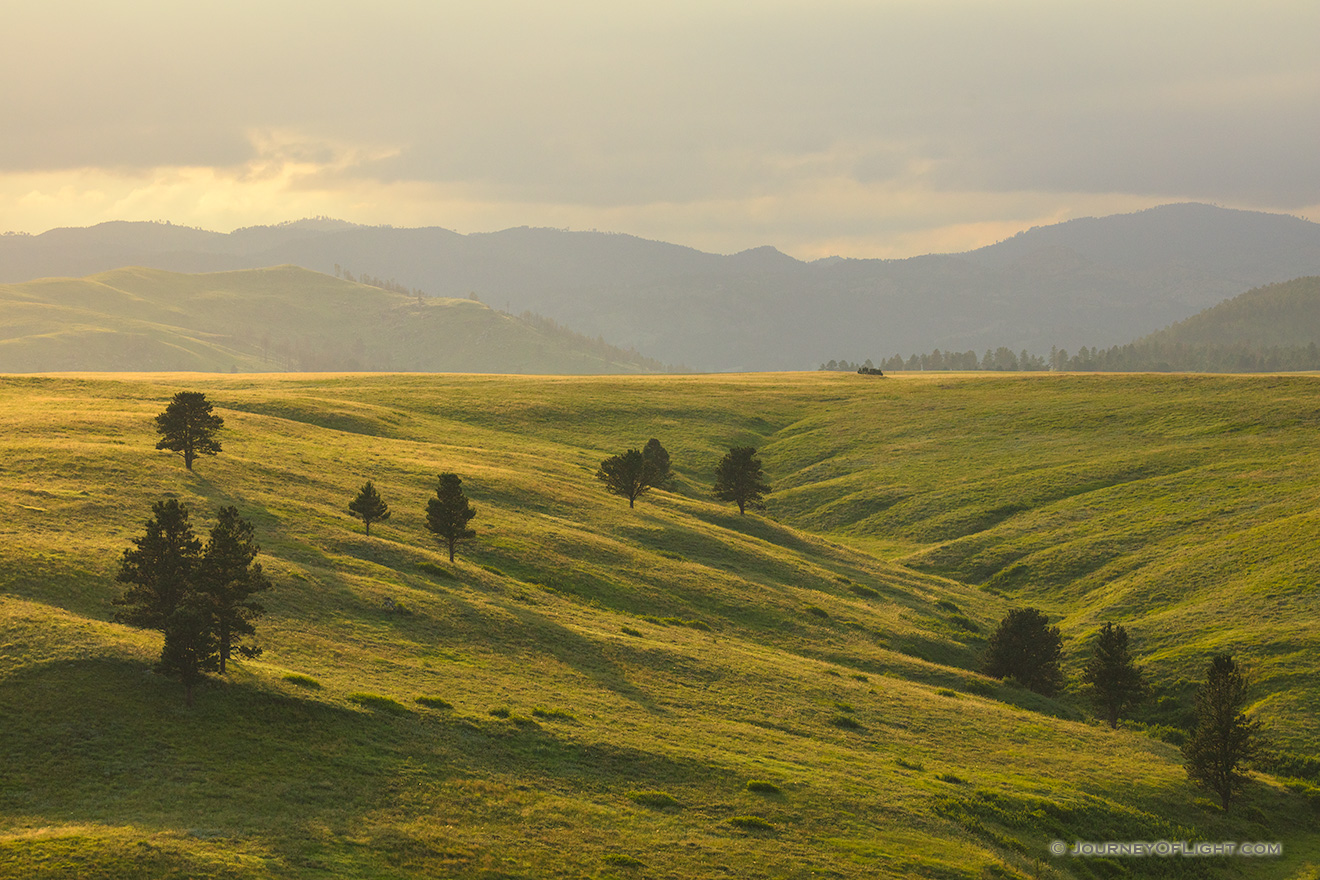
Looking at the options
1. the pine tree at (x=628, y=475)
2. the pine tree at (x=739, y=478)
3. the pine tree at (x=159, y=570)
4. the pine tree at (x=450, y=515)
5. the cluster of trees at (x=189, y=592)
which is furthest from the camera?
the pine tree at (x=739, y=478)

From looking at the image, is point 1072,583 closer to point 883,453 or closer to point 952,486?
point 952,486

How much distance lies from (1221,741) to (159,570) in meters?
47.0

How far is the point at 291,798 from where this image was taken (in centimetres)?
2619

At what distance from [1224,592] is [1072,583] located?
13.4 meters

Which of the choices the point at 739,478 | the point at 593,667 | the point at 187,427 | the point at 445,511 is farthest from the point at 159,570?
the point at 739,478

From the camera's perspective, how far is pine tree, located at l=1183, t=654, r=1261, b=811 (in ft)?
136

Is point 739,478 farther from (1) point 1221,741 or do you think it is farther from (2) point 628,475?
(1) point 1221,741

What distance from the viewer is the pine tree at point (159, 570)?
31.6m

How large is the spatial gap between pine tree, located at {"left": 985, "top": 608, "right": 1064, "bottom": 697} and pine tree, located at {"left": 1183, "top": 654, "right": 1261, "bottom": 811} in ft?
49.5

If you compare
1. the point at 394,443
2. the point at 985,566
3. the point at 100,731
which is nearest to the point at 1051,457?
the point at 985,566

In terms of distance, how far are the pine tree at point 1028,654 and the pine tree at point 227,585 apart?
4702 cm

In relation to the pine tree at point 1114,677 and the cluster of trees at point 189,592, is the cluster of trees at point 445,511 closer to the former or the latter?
the cluster of trees at point 189,592

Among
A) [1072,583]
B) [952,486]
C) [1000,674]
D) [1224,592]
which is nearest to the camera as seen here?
[1000,674]

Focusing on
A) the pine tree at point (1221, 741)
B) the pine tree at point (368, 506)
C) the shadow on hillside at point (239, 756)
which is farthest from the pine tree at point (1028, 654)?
the pine tree at point (368, 506)
